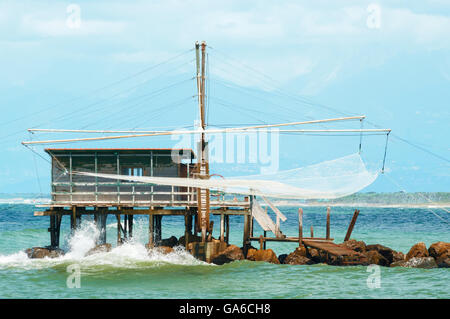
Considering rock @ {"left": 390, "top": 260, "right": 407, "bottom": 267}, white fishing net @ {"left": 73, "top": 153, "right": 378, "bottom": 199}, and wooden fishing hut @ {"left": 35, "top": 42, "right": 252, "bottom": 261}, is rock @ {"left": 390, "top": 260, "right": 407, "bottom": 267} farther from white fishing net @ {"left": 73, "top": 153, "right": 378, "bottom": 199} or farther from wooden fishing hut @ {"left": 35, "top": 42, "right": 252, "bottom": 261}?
wooden fishing hut @ {"left": 35, "top": 42, "right": 252, "bottom": 261}

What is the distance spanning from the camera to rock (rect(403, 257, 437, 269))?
34.3m

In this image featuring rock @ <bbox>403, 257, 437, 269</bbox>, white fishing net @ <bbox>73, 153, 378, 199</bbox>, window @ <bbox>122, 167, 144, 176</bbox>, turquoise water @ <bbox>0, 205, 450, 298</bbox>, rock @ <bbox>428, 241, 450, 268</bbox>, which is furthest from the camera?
window @ <bbox>122, 167, 144, 176</bbox>

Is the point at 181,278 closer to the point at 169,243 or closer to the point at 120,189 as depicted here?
the point at 169,243

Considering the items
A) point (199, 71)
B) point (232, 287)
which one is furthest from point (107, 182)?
point (232, 287)

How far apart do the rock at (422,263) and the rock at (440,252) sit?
0.42 metres

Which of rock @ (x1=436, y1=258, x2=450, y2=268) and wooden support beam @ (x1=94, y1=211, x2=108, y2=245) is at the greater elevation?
wooden support beam @ (x1=94, y1=211, x2=108, y2=245)

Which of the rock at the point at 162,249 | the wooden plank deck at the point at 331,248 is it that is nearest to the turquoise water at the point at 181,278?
the rock at the point at 162,249

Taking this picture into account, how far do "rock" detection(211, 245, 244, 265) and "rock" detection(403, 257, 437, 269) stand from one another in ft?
27.8

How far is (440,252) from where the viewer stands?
3509cm

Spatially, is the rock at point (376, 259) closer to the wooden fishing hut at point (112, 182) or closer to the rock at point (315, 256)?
the rock at point (315, 256)

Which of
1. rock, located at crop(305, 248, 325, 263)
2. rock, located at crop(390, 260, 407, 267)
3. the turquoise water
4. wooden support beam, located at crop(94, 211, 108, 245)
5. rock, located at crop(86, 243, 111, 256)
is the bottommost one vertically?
the turquoise water

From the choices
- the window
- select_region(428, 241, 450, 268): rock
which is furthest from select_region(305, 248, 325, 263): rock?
the window

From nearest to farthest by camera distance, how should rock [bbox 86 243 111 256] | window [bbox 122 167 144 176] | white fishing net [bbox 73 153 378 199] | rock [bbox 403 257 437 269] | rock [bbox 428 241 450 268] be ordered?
1. white fishing net [bbox 73 153 378 199]
2. rock [bbox 403 257 437 269]
3. rock [bbox 428 241 450 268]
4. rock [bbox 86 243 111 256]
5. window [bbox 122 167 144 176]
